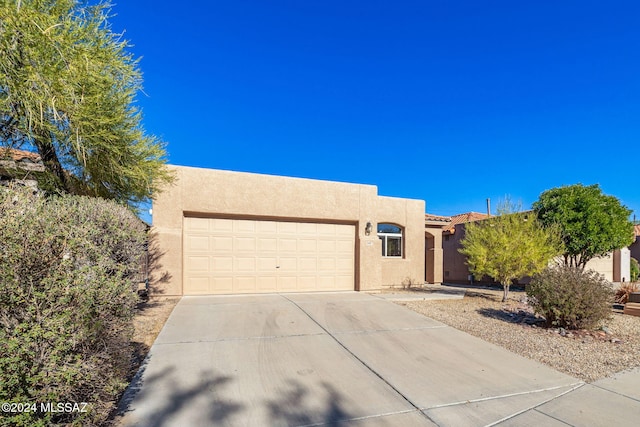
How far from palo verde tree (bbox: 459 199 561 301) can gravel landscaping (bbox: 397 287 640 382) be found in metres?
1.16

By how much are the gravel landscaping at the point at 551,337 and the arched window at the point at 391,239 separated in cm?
443

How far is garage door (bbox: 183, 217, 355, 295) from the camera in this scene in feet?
35.3

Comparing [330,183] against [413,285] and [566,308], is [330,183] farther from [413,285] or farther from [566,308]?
[566,308]

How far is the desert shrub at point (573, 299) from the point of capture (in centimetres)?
690

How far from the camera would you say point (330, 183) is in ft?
40.5

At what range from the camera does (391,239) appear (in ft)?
47.7

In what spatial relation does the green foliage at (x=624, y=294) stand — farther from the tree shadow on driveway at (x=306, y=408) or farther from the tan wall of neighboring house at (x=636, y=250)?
the tan wall of neighboring house at (x=636, y=250)

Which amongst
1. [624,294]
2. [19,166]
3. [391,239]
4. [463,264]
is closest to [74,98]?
[19,166]

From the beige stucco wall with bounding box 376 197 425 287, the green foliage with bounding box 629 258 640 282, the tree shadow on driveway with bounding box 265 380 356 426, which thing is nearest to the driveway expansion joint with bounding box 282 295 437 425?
the tree shadow on driveway with bounding box 265 380 356 426

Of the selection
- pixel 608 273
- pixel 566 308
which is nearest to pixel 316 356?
pixel 566 308

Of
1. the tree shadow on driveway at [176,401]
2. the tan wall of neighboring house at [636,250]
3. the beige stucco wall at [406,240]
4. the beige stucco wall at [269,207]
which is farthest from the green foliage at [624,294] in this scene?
the tan wall of neighboring house at [636,250]

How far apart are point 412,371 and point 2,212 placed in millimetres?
4930

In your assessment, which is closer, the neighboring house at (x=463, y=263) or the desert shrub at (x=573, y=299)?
the desert shrub at (x=573, y=299)

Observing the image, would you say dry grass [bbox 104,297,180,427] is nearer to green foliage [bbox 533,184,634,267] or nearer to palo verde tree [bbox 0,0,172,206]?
palo verde tree [bbox 0,0,172,206]
